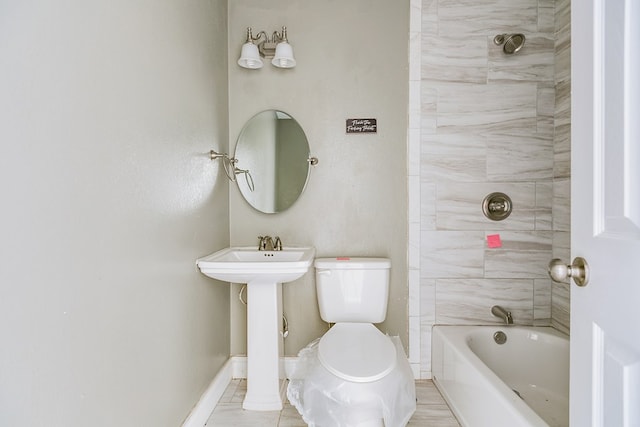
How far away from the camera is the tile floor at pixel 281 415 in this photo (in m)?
1.81

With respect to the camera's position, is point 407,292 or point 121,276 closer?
point 121,276

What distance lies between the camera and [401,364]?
5.67 feet

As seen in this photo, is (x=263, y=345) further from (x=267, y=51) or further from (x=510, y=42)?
(x=510, y=42)

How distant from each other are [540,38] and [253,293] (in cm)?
225

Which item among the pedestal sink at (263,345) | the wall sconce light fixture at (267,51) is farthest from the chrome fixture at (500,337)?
the wall sconce light fixture at (267,51)

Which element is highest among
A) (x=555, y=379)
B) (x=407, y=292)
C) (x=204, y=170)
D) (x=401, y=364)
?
(x=204, y=170)


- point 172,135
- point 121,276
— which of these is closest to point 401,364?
point 121,276

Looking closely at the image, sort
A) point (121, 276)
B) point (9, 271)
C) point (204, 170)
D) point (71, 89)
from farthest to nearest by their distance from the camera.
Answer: point (204, 170) < point (121, 276) < point (71, 89) < point (9, 271)

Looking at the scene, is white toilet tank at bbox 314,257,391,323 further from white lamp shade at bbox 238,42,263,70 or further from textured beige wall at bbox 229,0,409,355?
white lamp shade at bbox 238,42,263,70

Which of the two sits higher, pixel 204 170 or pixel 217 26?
pixel 217 26

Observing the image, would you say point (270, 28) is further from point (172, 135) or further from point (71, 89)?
point (71, 89)

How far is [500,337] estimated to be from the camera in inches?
84.4

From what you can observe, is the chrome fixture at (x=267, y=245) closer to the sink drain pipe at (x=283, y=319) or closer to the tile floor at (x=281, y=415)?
the sink drain pipe at (x=283, y=319)

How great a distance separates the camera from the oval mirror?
7.49ft
